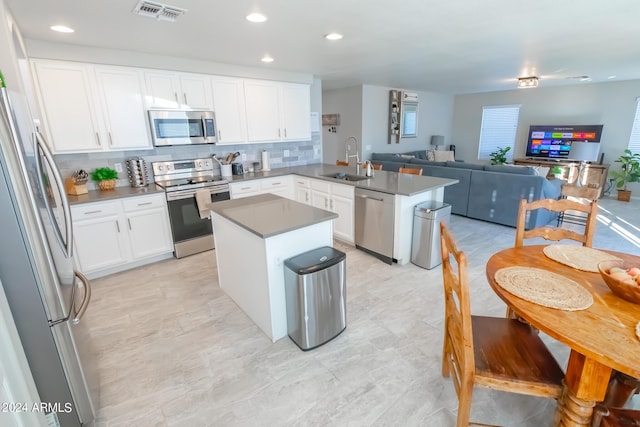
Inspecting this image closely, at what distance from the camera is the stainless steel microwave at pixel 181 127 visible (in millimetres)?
3650

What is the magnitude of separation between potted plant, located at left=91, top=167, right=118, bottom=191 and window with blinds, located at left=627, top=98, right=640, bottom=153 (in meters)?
9.55

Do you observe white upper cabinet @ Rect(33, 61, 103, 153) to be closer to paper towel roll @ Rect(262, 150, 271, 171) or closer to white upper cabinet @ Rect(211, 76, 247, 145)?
white upper cabinet @ Rect(211, 76, 247, 145)

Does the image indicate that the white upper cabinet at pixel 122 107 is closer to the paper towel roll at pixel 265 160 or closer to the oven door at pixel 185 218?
the oven door at pixel 185 218

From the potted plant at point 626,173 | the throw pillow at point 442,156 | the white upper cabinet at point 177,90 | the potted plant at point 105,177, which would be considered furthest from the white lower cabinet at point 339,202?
the potted plant at point 626,173

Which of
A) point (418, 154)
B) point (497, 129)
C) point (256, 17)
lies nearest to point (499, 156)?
point (497, 129)

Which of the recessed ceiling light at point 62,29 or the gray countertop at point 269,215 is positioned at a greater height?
the recessed ceiling light at point 62,29

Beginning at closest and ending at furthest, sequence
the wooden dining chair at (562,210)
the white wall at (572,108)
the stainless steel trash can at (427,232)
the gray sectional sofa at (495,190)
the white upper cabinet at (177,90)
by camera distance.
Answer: the wooden dining chair at (562,210)
the stainless steel trash can at (427,232)
the white upper cabinet at (177,90)
the gray sectional sofa at (495,190)
the white wall at (572,108)

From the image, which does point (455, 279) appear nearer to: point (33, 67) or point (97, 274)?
point (97, 274)

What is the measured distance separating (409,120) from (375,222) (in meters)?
5.10

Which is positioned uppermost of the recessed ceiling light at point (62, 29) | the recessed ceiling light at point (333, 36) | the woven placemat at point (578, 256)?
the recessed ceiling light at point (62, 29)

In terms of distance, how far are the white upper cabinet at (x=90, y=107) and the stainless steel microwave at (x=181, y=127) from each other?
12cm

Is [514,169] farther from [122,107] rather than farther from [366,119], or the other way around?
[122,107]

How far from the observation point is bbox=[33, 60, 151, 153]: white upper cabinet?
3.01 metres

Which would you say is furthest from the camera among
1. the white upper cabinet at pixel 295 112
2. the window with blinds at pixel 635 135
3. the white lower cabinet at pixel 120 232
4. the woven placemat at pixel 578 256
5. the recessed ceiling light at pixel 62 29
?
the window with blinds at pixel 635 135
